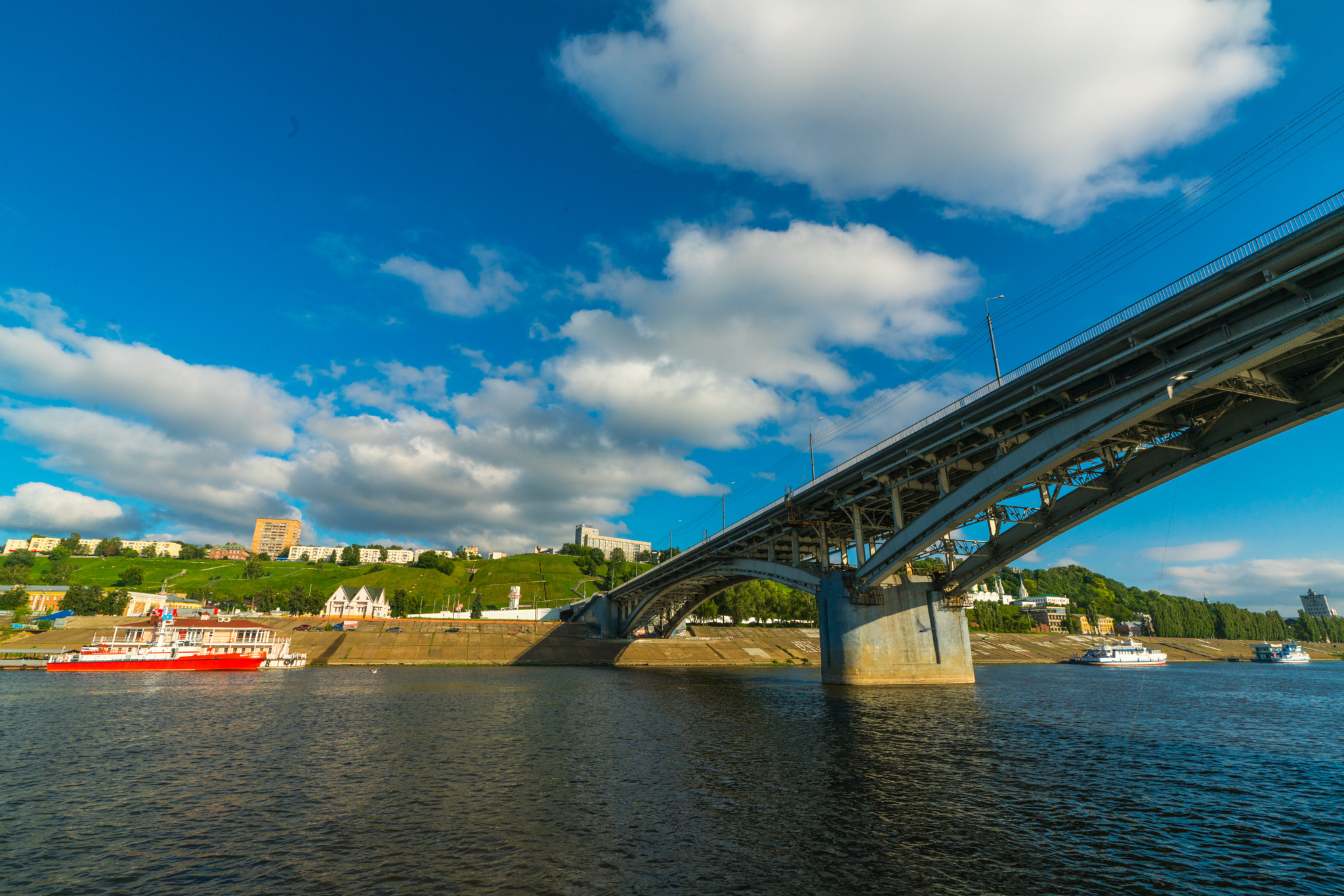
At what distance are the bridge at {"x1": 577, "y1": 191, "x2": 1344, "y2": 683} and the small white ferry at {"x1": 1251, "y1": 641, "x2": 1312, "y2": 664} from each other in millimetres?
106590

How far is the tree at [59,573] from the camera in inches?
6004

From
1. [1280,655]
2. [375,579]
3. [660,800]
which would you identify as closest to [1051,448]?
[660,800]

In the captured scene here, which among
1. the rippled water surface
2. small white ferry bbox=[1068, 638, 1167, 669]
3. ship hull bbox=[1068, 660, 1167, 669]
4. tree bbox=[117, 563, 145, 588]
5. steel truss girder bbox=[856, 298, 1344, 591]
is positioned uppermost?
tree bbox=[117, 563, 145, 588]

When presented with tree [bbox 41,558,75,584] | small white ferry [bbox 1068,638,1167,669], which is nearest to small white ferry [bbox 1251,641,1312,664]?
small white ferry [bbox 1068,638,1167,669]

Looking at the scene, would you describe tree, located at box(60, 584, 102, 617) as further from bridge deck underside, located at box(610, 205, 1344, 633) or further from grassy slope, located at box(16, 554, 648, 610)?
bridge deck underside, located at box(610, 205, 1344, 633)

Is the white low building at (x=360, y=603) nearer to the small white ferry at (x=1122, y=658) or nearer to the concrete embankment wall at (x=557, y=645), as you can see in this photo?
the concrete embankment wall at (x=557, y=645)

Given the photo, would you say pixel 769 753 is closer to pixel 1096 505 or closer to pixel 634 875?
pixel 634 875

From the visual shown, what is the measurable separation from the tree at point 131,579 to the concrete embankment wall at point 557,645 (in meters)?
78.7

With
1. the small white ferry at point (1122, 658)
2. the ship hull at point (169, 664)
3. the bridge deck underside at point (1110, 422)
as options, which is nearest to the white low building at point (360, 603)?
the ship hull at point (169, 664)

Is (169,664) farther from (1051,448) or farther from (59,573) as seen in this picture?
(59,573)

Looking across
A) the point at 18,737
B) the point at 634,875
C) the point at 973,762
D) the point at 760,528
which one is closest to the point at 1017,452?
the point at 973,762

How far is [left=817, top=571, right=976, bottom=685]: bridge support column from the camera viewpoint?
154 ft

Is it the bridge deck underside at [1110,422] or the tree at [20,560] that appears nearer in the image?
the bridge deck underside at [1110,422]

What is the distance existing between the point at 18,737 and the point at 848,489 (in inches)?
1952
